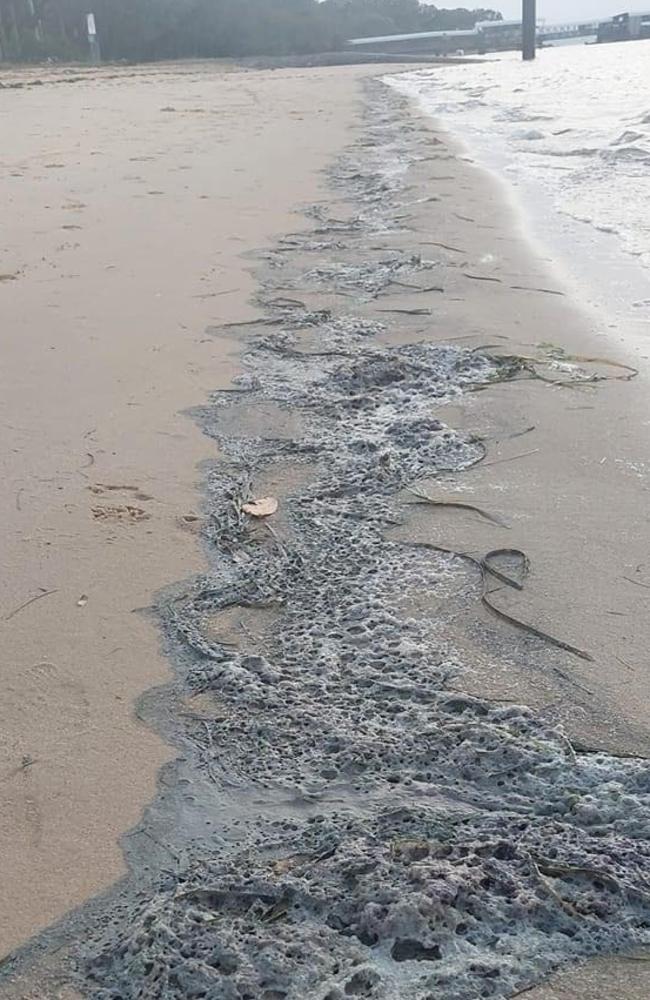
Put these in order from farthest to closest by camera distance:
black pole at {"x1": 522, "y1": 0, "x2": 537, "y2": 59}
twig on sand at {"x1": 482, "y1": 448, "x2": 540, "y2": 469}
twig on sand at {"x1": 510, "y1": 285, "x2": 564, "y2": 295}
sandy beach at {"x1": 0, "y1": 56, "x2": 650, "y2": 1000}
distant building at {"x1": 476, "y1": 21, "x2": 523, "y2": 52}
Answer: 1. distant building at {"x1": 476, "y1": 21, "x2": 523, "y2": 52}
2. black pole at {"x1": 522, "y1": 0, "x2": 537, "y2": 59}
3. twig on sand at {"x1": 510, "y1": 285, "x2": 564, "y2": 295}
4. twig on sand at {"x1": 482, "y1": 448, "x2": 540, "y2": 469}
5. sandy beach at {"x1": 0, "y1": 56, "x2": 650, "y2": 1000}

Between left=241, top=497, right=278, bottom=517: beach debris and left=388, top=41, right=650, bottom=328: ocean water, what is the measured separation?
65.1 inches

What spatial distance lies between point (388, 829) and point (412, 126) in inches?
409

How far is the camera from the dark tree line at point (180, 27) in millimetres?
32781

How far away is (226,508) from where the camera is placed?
2035 millimetres

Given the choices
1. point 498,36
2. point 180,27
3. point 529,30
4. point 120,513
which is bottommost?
point 120,513

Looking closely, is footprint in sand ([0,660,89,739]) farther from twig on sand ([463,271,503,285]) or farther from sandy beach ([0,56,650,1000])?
twig on sand ([463,271,503,285])

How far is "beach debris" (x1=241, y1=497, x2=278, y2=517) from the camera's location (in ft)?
6.66

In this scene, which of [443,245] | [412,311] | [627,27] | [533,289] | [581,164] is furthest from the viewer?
[627,27]

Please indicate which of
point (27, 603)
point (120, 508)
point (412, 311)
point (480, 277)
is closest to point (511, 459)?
point (120, 508)

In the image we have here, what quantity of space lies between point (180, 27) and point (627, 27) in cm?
2149

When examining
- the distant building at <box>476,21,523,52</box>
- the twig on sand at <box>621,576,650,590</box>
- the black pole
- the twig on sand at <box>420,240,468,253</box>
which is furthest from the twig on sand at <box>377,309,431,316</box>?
the distant building at <box>476,21,523,52</box>

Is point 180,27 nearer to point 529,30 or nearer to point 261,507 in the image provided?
point 529,30

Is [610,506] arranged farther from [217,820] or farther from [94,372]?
[94,372]

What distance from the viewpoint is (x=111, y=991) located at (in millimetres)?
1003
